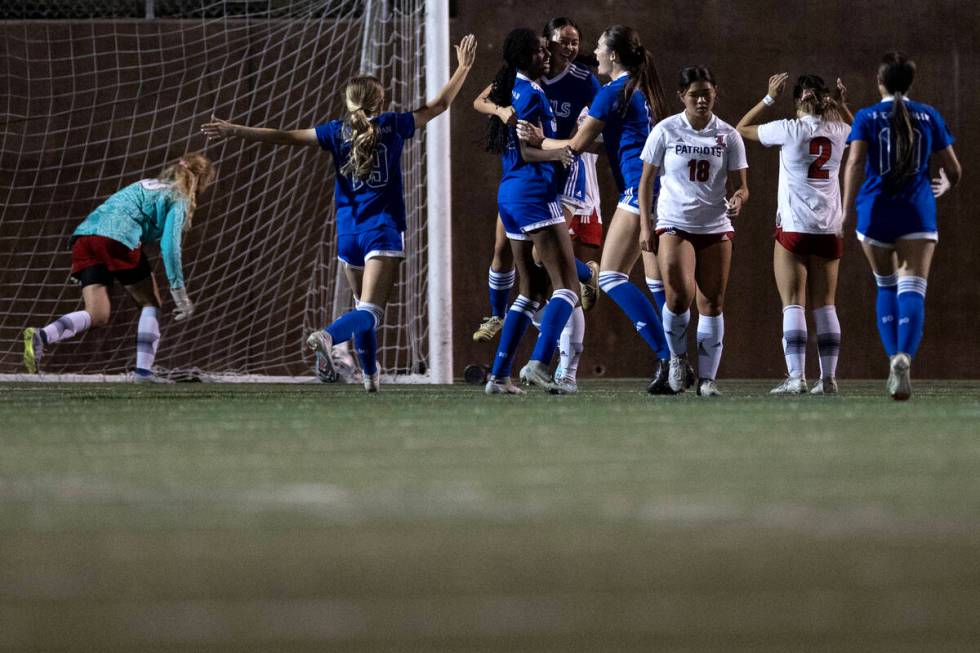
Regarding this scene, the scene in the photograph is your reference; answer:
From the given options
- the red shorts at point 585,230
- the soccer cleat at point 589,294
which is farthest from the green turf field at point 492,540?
the red shorts at point 585,230

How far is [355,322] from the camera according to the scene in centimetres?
698

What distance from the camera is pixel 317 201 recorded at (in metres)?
11.2

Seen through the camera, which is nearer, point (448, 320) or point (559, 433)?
point (559, 433)

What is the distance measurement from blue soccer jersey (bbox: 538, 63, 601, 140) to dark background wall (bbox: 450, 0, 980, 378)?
4.03 meters

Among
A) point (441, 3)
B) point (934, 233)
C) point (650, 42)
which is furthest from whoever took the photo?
point (650, 42)

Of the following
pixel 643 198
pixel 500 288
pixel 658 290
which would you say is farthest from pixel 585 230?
pixel 643 198

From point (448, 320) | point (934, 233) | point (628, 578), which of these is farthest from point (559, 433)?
point (448, 320)

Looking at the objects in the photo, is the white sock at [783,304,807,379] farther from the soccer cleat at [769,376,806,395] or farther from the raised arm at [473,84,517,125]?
the raised arm at [473,84,517,125]

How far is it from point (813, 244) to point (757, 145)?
4.09 meters

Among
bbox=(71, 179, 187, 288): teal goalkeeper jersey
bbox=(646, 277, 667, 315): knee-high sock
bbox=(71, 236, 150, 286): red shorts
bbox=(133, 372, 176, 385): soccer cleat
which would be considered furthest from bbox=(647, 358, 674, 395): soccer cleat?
bbox=(71, 236, 150, 286): red shorts

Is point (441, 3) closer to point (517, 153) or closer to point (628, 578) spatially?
point (517, 153)

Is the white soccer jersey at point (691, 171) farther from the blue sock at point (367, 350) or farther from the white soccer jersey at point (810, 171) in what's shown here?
the blue sock at point (367, 350)

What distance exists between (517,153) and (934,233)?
6.45 feet

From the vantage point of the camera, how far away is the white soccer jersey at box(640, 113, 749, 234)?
A: 22.0ft
